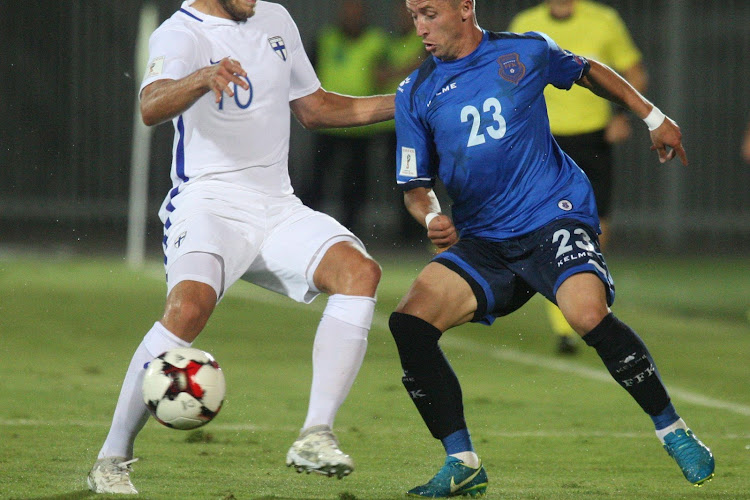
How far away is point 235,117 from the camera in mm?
5391

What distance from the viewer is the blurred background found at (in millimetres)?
16625

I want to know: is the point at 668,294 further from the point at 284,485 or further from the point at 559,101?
the point at 284,485

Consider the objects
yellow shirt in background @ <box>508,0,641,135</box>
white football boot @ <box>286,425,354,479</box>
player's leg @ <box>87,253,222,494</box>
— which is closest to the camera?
white football boot @ <box>286,425,354,479</box>

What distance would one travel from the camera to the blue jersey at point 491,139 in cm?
520

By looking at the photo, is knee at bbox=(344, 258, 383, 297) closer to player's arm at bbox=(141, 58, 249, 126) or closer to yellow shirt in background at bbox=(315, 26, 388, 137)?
player's arm at bbox=(141, 58, 249, 126)

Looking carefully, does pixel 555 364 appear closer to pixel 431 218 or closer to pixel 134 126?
pixel 431 218

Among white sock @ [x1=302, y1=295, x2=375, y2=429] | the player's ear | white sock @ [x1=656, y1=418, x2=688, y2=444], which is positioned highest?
the player's ear

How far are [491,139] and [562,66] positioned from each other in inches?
17.1

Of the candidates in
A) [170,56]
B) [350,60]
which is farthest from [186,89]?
[350,60]

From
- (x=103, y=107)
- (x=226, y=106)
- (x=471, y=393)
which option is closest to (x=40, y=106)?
(x=103, y=107)

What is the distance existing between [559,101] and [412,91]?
3.57 metres

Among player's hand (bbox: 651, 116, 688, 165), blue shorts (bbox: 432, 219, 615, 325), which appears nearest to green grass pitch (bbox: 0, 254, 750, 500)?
blue shorts (bbox: 432, 219, 615, 325)

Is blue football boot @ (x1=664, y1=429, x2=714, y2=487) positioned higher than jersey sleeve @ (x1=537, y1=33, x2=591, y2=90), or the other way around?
jersey sleeve @ (x1=537, y1=33, x2=591, y2=90)

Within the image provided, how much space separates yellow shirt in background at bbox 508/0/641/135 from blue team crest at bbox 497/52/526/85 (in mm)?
3342
